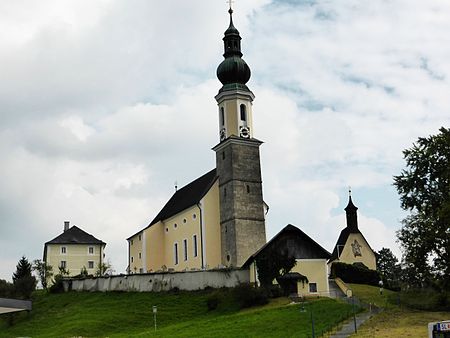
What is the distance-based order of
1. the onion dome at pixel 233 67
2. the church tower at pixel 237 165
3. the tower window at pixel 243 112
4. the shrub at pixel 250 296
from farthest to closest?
the onion dome at pixel 233 67, the tower window at pixel 243 112, the church tower at pixel 237 165, the shrub at pixel 250 296

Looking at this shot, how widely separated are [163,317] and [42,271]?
A: 34.6m

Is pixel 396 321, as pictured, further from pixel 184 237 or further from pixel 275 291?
pixel 184 237

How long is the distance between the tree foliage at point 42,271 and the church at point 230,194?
1888cm

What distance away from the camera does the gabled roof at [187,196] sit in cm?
6282

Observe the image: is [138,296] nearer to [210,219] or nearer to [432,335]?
[210,219]

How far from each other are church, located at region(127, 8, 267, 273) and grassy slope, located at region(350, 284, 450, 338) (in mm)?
13417

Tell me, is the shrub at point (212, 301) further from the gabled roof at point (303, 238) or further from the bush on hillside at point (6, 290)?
the bush on hillside at point (6, 290)

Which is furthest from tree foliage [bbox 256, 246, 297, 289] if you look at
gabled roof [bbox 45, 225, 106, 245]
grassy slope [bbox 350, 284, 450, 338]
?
gabled roof [bbox 45, 225, 106, 245]

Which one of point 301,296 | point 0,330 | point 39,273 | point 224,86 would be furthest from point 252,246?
point 39,273

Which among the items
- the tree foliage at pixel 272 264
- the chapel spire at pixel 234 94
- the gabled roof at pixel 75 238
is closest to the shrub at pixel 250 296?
the tree foliage at pixel 272 264

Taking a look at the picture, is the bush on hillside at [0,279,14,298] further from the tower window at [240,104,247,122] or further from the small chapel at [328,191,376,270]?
the small chapel at [328,191,376,270]

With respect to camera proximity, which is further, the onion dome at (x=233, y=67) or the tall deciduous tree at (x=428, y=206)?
the onion dome at (x=233, y=67)

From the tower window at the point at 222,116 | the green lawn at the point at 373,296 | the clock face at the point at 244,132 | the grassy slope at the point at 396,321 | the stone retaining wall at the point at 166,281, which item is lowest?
the grassy slope at the point at 396,321

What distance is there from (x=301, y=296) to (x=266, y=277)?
10.6ft
